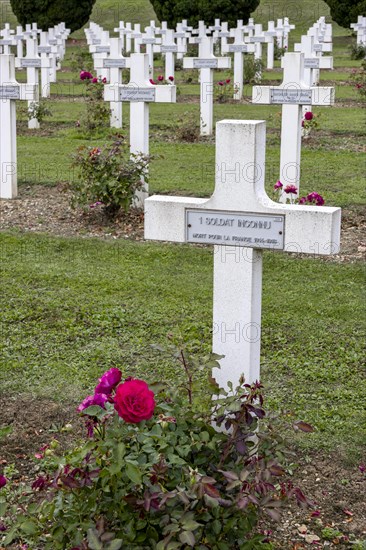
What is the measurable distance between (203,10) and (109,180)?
26.1 metres

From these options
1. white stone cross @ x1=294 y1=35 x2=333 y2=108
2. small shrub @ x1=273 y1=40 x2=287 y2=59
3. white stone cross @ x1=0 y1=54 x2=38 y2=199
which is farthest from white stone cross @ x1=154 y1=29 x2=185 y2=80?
white stone cross @ x1=0 y1=54 x2=38 y2=199

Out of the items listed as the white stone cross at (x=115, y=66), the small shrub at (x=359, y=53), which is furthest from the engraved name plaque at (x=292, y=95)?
the small shrub at (x=359, y=53)

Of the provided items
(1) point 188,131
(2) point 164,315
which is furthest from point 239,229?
(1) point 188,131

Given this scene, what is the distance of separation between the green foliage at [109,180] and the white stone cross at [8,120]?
119 centimetres

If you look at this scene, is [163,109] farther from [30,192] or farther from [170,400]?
[170,400]

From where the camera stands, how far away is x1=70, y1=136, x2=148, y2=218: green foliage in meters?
9.03

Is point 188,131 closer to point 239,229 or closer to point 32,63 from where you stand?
point 32,63

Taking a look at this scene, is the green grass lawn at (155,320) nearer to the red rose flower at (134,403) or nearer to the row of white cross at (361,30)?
the red rose flower at (134,403)

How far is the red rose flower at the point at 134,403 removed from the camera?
310 centimetres

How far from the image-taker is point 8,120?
1022cm

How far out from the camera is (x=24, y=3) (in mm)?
36812

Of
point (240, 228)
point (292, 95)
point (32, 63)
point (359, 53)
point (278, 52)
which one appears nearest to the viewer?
point (240, 228)

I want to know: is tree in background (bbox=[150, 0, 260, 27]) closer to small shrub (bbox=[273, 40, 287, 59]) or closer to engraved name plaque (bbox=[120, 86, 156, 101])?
small shrub (bbox=[273, 40, 287, 59])

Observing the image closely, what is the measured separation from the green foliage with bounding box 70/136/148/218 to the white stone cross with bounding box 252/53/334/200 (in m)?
1.33
